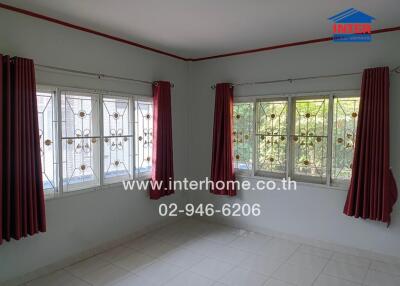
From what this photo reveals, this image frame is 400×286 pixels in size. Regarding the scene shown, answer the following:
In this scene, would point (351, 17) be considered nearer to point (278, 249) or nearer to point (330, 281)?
point (330, 281)

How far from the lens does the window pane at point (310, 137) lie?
3.42 m

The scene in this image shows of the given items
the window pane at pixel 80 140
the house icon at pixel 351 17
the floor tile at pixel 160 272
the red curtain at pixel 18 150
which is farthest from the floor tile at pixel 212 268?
the house icon at pixel 351 17

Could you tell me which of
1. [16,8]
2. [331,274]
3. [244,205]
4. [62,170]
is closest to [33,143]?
[62,170]

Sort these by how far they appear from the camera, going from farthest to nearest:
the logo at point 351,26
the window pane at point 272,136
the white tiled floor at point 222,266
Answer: the window pane at point 272,136 < the white tiled floor at point 222,266 < the logo at point 351,26

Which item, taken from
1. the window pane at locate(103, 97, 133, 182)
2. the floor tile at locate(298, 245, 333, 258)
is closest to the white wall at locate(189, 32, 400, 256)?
the floor tile at locate(298, 245, 333, 258)

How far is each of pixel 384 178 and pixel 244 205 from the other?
174 centimetres

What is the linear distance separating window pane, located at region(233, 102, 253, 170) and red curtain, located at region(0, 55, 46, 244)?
2.45m

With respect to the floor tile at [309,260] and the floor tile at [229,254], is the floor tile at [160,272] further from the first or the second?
the floor tile at [309,260]

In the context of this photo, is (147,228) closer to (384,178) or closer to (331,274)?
(331,274)

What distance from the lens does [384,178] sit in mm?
2914

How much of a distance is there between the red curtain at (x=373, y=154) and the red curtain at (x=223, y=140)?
153 cm

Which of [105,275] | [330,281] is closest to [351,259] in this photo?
[330,281]

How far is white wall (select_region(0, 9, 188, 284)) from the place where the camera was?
260cm

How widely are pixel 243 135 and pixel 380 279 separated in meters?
2.17
